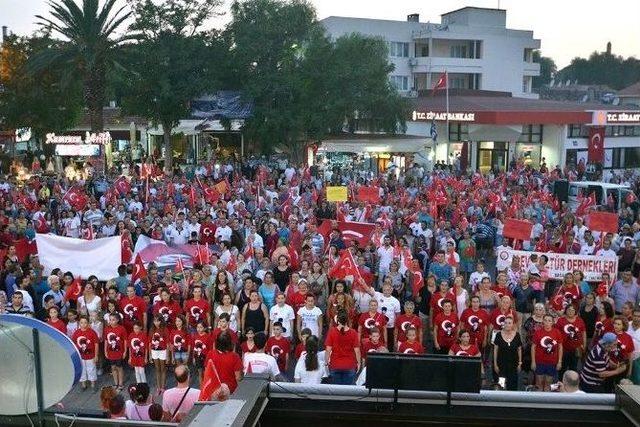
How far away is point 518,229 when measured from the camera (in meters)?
14.3

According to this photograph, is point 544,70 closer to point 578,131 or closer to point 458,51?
point 458,51

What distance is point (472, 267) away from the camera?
569 inches

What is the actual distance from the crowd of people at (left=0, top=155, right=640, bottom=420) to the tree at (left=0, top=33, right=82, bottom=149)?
23.1 metres

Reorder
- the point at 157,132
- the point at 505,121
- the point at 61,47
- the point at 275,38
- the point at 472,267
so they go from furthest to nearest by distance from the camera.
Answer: the point at 157,132 < the point at 505,121 < the point at 275,38 < the point at 61,47 < the point at 472,267

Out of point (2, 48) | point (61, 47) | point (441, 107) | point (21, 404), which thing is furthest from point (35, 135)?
point (21, 404)

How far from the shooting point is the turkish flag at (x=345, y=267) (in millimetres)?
11492

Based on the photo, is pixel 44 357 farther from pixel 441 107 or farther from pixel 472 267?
pixel 441 107

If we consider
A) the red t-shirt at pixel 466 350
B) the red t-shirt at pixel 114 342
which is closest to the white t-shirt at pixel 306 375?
the red t-shirt at pixel 466 350

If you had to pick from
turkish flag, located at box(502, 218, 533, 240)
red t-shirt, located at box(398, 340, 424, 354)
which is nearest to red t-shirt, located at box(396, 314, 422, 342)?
red t-shirt, located at box(398, 340, 424, 354)

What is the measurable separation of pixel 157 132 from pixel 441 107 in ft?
59.5

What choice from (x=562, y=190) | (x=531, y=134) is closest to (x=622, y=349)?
(x=562, y=190)

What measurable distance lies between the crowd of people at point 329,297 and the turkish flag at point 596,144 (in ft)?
88.3

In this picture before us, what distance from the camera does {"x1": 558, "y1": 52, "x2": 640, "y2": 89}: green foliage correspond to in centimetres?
11619

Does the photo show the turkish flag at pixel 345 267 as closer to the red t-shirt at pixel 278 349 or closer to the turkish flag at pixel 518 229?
the red t-shirt at pixel 278 349
